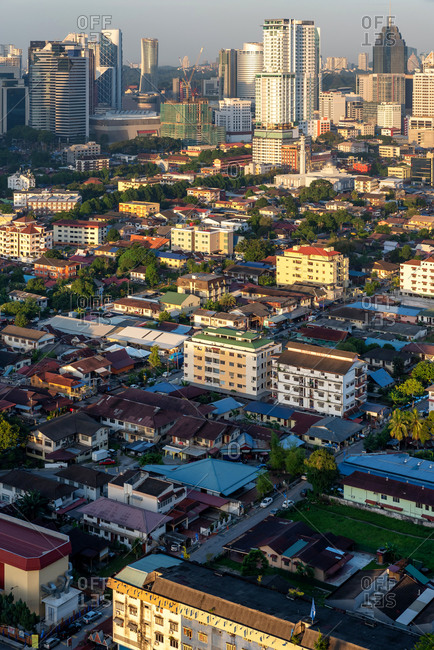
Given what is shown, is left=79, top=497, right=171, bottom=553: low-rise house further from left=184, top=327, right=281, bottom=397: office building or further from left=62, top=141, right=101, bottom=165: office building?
left=62, top=141, right=101, bottom=165: office building

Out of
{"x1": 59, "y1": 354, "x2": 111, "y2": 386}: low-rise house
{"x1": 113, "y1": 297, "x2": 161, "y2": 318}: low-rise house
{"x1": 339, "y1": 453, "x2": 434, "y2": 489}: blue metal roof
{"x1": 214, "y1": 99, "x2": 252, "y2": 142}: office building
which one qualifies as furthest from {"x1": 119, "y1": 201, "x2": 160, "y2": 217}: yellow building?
{"x1": 214, "y1": 99, "x2": 252, "y2": 142}: office building

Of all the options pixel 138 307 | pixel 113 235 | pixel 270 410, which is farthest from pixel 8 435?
pixel 113 235

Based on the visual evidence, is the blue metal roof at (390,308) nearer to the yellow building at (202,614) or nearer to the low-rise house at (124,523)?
the low-rise house at (124,523)

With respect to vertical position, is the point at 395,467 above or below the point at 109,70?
below

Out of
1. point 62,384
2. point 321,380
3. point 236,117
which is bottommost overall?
point 62,384

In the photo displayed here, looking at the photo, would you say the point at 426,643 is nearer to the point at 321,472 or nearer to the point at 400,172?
the point at 321,472

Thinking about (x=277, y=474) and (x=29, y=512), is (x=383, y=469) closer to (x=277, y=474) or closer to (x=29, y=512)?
(x=277, y=474)
